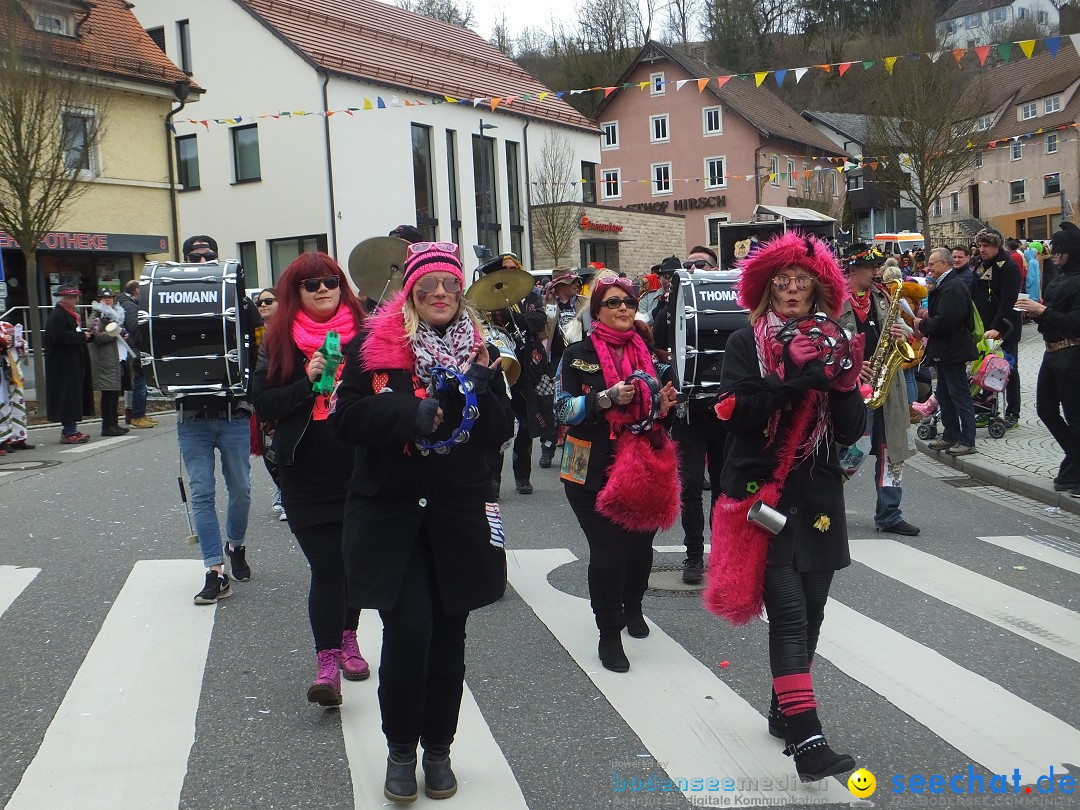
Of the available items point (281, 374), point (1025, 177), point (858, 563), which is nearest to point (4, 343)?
point (281, 374)

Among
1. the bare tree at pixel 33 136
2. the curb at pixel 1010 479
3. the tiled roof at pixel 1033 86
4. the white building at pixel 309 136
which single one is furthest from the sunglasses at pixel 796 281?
the tiled roof at pixel 1033 86

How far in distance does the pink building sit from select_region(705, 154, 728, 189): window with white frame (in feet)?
0.16

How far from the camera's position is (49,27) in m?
20.5

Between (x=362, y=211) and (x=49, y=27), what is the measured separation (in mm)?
9983

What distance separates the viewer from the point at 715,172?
52.7m

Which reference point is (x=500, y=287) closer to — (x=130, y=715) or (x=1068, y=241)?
(x=130, y=715)

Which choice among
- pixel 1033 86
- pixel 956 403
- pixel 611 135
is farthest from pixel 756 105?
pixel 956 403

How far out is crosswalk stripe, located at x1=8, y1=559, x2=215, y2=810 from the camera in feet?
12.1

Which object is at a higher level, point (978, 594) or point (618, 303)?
point (618, 303)

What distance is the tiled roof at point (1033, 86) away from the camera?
59469 mm

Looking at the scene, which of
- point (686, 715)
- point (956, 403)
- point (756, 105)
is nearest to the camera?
point (686, 715)

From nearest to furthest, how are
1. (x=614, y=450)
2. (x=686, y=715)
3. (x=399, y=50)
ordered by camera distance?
(x=686, y=715), (x=614, y=450), (x=399, y=50)

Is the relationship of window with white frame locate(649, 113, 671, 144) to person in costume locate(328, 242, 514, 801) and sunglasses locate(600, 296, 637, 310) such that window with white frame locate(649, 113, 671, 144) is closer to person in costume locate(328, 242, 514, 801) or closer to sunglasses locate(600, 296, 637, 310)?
sunglasses locate(600, 296, 637, 310)

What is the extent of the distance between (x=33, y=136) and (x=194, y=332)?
13.1 meters
